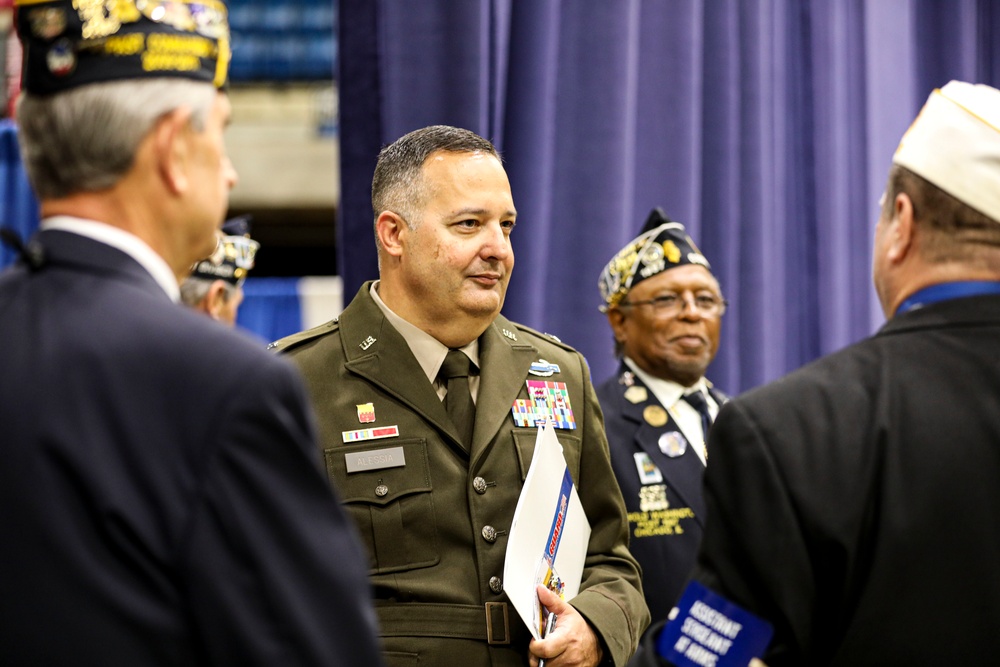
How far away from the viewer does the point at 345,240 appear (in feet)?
10.9

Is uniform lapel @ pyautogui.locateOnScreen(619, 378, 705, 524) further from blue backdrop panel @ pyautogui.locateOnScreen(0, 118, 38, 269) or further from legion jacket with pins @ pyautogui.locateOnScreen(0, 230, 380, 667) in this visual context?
blue backdrop panel @ pyautogui.locateOnScreen(0, 118, 38, 269)

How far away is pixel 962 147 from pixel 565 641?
3.31 ft

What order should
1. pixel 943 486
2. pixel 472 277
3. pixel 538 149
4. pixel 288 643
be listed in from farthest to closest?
pixel 538 149, pixel 472 277, pixel 943 486, pixel 288 643

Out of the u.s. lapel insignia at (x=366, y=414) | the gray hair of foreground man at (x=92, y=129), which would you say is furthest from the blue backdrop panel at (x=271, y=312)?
the gray hair of foreground man at (x=92, y=129)

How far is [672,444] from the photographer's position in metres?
3.03

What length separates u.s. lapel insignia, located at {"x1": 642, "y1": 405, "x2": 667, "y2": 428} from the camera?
10.1 feet

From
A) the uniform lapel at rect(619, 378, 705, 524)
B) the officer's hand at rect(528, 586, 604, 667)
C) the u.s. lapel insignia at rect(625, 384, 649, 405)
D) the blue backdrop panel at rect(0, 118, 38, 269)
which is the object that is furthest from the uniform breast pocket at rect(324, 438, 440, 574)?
the blue backdrop panel at rect(0, 118, 38, 269)

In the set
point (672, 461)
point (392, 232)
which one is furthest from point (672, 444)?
point (392, 232)

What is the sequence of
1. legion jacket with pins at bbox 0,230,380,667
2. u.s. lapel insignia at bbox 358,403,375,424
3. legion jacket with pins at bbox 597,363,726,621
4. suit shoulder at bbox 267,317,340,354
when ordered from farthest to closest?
legion jacket with pins at bbox 597,363,726,621 → suit shoulder at bbox 267,317,340,354 → u.s. lapel insignia at bbox 358,403,375,424 → legion jacket with pins at bbox 0,230,380,667

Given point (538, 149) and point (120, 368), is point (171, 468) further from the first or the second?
point (538, 149)

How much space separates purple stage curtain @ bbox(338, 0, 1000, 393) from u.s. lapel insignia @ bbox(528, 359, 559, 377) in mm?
1202

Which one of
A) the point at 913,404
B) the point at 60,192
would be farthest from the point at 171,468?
the point at 913,404

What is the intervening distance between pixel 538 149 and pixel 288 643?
9.13 feet

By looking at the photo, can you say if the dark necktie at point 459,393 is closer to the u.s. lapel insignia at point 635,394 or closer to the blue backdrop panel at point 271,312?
the u.s. lapel insignia at point 635,394
